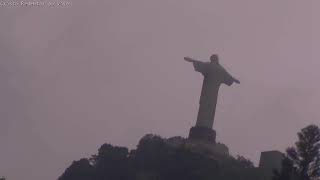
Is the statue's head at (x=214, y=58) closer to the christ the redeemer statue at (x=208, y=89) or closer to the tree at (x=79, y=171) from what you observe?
the christ the redeemer statue at (x=208, y=89)

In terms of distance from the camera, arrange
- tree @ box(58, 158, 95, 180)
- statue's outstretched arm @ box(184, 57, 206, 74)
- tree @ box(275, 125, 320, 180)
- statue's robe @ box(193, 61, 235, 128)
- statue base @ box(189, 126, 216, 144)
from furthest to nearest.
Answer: tree @ box(58, 158, 95, 180)
statue's outstretched arm @ box(184, 57, 206, 74)
statue's robe @ box(193, 61, 235, 128)
statue base @ box(189, 126, 216, 144)
tree @ box(275, 125, 320, 180)

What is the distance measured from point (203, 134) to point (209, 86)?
253 inches

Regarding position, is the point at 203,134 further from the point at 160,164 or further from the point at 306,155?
the point at 306,155

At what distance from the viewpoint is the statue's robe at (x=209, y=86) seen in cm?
7194

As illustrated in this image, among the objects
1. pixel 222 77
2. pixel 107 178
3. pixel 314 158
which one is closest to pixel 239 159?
pixel 222 77

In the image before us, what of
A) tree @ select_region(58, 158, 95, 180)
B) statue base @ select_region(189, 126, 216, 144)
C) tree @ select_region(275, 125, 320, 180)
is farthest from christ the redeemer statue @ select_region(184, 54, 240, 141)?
tree @ select_region(275, 125, 320, 180)

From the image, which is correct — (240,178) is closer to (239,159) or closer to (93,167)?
(239,159)

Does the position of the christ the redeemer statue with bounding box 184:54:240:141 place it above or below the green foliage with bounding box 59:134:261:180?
above

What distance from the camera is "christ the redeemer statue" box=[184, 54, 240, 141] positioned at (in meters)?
71.6

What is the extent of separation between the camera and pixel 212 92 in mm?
72875

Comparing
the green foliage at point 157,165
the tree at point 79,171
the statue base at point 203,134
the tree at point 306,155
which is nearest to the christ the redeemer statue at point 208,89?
the statue base at point 203,134

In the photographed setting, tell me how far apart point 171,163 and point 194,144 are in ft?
13.3

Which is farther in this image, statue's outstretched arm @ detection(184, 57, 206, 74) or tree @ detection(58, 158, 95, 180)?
tree @ detection(58, 158, 95, 180)

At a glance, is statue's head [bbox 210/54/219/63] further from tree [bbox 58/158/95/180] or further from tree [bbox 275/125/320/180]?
tree [bbox 275/125/320/180]
